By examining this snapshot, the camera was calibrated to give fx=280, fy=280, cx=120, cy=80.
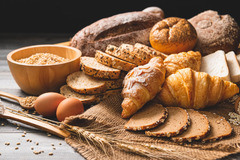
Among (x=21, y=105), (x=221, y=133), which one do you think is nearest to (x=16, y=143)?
(x=21, y=105)

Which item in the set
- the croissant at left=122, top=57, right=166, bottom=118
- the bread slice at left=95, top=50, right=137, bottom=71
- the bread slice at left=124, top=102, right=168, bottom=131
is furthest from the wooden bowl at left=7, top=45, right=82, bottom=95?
the bread slice at left=124, top=102, right=168, bottom=131

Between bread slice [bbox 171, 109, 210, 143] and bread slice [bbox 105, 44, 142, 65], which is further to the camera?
bread slice [bbox 105, 44, 142, 65]

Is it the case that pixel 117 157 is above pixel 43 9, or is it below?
below

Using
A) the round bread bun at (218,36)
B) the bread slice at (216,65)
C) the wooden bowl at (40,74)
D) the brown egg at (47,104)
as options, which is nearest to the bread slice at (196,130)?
the bread slice at (216,65)

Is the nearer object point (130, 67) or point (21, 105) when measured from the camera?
point (21, 105)

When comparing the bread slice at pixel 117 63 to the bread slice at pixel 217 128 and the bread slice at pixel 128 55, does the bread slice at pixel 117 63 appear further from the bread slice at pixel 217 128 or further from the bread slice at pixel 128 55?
the bread slice at pixel 217 128

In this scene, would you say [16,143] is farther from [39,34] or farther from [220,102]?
[39,34]

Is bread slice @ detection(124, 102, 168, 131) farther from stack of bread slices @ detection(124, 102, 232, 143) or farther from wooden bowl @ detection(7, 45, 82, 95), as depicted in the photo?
wooden bowl @ detection(7, 45, 82, 95)
